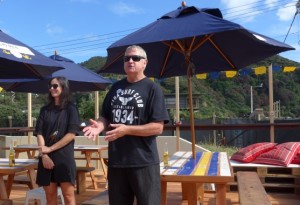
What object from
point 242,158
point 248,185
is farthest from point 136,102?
point 242,158

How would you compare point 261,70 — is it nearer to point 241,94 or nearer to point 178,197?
point 178,197

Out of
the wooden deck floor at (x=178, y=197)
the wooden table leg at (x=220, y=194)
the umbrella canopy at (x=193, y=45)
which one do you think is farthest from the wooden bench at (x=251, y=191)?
the wooden deck floor at (x=178, y=197)

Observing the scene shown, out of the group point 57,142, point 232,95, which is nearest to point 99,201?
point 57,142

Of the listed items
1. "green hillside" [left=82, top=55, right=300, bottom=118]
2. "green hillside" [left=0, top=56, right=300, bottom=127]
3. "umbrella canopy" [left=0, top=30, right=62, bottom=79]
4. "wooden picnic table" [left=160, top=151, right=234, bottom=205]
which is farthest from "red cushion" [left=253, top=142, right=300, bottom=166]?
"green hillside" [left=82, top=55, right=300, bottom=118]

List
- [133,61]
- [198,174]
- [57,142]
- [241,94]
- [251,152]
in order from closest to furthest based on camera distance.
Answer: [133,61], [198,174], [57,142], [251,152], [241,94]

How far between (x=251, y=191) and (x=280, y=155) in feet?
6.98

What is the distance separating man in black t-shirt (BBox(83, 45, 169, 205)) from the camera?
2.35m

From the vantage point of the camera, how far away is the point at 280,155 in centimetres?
521

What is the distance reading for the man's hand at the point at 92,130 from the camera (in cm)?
225

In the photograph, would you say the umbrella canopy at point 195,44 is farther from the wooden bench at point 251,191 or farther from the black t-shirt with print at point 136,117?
the wooden bench at point 251,191

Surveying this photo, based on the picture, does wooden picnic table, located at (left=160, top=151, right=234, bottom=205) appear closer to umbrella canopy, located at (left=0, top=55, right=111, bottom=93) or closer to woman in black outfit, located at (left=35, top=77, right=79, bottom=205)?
woman in black outfit, located at (left=35, top=77, right=79, bottom=205)

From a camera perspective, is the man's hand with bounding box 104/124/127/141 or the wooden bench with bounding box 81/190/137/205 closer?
Answer: the man's hand with bounding box 104/124/127/141

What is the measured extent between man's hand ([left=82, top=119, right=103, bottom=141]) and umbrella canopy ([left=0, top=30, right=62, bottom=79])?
3.45 feet

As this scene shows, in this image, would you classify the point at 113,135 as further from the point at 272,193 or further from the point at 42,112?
the point at 272,193
